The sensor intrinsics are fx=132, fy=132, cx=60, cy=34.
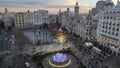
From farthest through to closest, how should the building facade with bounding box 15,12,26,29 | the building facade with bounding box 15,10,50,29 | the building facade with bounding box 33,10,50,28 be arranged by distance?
the building facade with bounding box 33,10,50,28 < the building facade with bounding box 15,10,50,29 < the building facade with bounding box 15,12,26,29

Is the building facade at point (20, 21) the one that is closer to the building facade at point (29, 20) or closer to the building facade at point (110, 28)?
the building facade at point (29, 20)

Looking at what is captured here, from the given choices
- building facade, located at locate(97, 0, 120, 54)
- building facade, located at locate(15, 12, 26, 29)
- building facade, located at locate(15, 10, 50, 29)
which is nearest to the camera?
building facade, located at locate(97, 0, 120, 54)

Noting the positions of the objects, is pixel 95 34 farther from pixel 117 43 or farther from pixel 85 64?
pixel 85 64

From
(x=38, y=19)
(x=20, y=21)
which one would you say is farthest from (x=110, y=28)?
(x=20, y=21)

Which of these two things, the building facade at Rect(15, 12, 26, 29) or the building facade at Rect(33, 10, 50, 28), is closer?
the building facade at Rect(15, 12, 26, 29)

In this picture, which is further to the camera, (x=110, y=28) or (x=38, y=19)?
(x=38, y=19)

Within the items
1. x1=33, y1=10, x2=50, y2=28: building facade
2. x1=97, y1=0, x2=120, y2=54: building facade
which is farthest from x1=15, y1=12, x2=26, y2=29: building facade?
x1=97, y1=0, x2=120, y2=54: building facade

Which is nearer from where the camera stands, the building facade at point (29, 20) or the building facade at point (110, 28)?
the building facade at point (110, 28)

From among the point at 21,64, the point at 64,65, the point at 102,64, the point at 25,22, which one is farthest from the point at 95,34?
the point at 25,22

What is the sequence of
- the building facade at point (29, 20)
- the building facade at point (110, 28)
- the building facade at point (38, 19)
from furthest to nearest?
1. the building facade at point (38, 19)
2. the building facade at point (29, 20)
3. the building facade at point (110, 28)

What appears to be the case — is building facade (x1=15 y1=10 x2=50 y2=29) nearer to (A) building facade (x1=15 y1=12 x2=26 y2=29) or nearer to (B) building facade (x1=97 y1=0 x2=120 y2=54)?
(A) building facade (x1=15 y1=12 x2=26 y2=29)

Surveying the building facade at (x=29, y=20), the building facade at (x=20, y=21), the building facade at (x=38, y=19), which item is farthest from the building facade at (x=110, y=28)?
the building facade at (x=20, y=21)

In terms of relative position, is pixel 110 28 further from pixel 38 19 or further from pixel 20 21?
pixel 20 21
